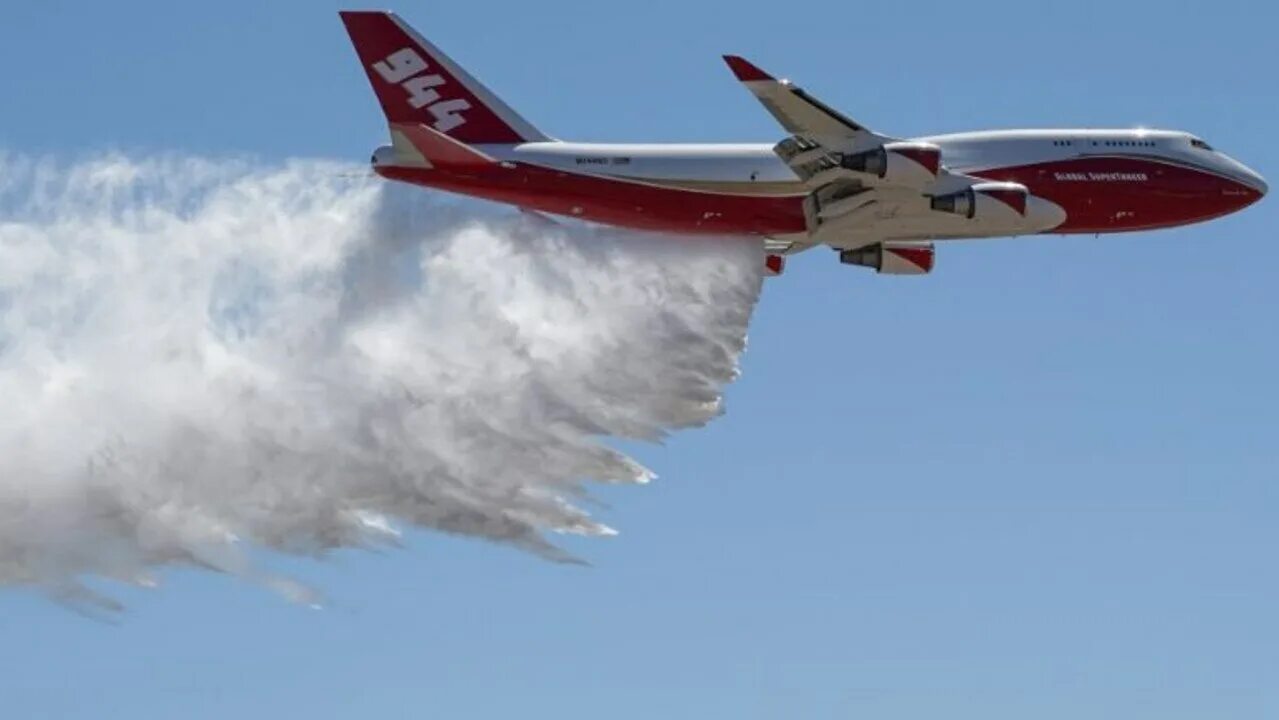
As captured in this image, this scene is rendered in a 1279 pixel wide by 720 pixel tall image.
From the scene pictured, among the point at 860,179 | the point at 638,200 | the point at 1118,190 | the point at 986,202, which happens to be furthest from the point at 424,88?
the point at 1118,190

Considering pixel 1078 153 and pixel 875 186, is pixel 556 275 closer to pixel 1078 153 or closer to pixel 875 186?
pixel 875 186

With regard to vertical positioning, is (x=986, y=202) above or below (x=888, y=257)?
above

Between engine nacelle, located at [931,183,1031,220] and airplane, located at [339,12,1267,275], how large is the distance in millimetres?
30

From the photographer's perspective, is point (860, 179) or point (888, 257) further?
point (888, 257)

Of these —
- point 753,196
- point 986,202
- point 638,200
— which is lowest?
point 638,200

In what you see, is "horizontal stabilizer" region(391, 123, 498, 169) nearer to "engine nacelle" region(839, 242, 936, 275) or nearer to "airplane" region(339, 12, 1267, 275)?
"airplane" region(339, 12, 1267, 275)

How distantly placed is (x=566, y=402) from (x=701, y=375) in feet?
11.0

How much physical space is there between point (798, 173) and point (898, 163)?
243cm

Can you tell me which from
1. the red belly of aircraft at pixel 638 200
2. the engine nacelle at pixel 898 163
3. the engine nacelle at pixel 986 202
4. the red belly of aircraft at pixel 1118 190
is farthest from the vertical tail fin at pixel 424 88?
the red belly of aircraft at pixel 1118 190

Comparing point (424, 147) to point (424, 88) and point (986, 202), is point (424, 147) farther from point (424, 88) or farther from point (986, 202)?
point (986, 202)

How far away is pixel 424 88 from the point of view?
58750 mm

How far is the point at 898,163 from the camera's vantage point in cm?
5506

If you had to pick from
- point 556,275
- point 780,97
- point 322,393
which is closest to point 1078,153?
point 780,97

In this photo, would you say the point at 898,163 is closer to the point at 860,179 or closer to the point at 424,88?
the point at 860,179
